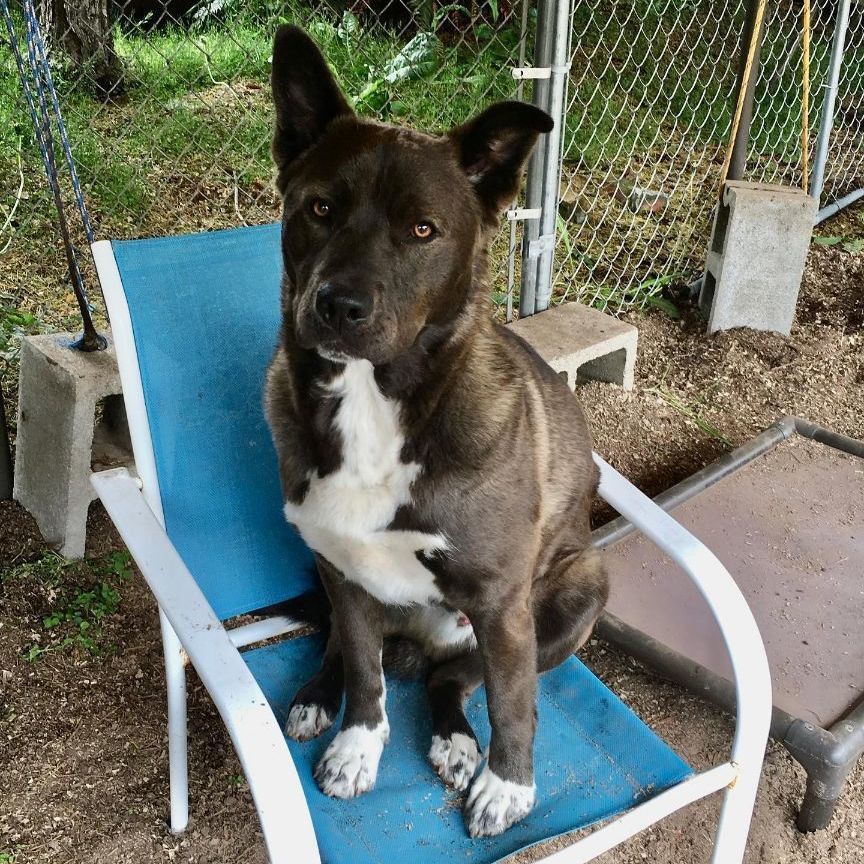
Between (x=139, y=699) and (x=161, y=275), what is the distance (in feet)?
3.80

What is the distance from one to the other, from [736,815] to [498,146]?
1282mm

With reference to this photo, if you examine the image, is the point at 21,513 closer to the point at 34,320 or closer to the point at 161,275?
the point at 34,320

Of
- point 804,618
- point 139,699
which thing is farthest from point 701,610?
point 139,699

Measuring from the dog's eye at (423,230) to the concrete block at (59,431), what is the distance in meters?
1.42

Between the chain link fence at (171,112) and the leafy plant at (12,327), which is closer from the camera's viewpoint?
the leafy plant at (12,327)

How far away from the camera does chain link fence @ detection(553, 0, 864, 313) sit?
4.67 m

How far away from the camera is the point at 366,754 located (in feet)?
5.49

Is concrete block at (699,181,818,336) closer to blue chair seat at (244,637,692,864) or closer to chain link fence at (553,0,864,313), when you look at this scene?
chain link fence at (553,0,864,313)

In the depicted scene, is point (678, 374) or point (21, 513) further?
point (678, 374)

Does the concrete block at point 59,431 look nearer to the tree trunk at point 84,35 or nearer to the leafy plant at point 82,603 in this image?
the leafy plant at point 82,603

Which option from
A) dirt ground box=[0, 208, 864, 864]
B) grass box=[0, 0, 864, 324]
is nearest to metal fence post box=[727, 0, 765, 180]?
grass box=[0, 0, 864, 324]

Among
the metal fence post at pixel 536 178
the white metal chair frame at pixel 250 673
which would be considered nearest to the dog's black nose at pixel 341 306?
the white metal chair frame at pixel 250 673

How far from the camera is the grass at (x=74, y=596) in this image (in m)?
2.50

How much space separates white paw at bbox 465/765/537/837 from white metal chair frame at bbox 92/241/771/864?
0.51 feet
